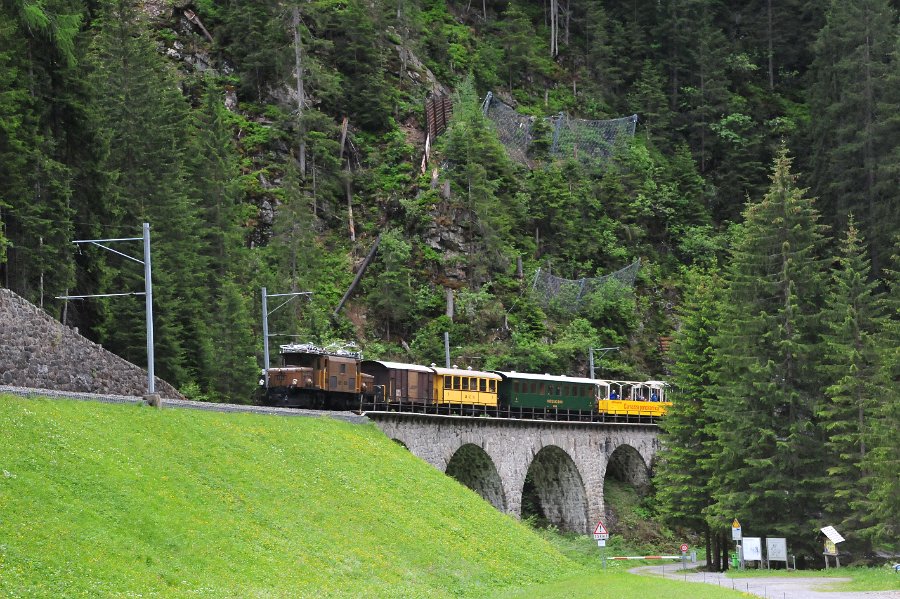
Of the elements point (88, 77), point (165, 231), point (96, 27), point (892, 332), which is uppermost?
point (96, 27)

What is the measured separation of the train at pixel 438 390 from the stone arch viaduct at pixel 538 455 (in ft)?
3.08

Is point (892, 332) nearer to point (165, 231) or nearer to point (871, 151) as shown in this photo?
point (165, 231)

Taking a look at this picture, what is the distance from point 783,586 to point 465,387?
2171 centimetres

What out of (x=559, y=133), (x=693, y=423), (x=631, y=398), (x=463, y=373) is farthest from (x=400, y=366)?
(x=559, y=133)

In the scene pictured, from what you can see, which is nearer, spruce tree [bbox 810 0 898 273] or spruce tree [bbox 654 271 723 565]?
spruce tree [bbox 654 271 723 565]

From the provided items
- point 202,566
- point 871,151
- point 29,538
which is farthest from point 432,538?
point 871,151

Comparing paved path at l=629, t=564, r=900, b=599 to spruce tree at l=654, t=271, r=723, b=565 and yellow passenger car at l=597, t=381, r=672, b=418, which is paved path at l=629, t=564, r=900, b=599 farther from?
yellow passenger car at l=597, t=381, r=672, b=418

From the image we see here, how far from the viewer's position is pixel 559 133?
3487 inches

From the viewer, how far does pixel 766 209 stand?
1805 inches

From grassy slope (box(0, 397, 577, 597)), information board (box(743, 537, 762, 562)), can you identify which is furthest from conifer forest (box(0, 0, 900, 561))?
grassy slope (box(0, 397, 577, 597))

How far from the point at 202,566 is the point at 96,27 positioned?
4895 cm

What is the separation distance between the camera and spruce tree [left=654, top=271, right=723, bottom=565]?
48750 millimetres

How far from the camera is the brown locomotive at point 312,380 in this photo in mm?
44531

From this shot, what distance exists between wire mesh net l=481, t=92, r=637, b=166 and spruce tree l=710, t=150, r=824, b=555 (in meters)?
41.7
